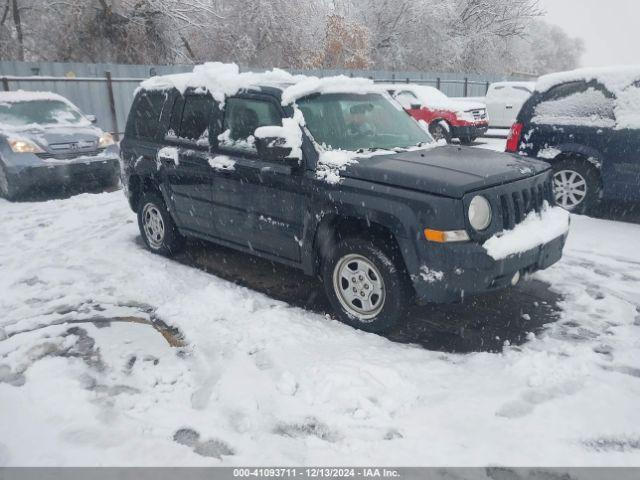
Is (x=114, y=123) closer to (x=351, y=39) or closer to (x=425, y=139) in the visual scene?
(x=425, y=139)

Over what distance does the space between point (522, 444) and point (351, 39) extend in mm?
28932

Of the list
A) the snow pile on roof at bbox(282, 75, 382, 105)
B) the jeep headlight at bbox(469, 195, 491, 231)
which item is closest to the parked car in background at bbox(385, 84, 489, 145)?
the snow pile on roof at bbox(282, 75, 382, 105)

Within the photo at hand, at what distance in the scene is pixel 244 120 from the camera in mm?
4719

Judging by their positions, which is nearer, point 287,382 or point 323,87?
point 287,382

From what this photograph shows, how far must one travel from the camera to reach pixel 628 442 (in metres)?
2.83

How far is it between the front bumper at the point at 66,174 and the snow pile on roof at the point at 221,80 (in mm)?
4041

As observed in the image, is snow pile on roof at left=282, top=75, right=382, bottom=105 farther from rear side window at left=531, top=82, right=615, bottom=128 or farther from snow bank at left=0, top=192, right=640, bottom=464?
rear side window at left=531, top=82, right=615, bottom=128

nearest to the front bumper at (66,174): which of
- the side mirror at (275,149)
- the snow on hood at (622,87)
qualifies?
the side mirror at (275,149)

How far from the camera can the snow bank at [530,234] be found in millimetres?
3609

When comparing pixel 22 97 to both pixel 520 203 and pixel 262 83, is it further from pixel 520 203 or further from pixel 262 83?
pixel 520 203

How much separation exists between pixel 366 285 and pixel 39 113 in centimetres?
837

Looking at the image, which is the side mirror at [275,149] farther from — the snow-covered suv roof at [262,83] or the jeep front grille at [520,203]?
the jeep front grille at [520,203]

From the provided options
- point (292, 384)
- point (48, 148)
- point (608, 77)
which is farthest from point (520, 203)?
point (48, 148)

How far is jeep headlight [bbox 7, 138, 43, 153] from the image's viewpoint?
28.0 feet
